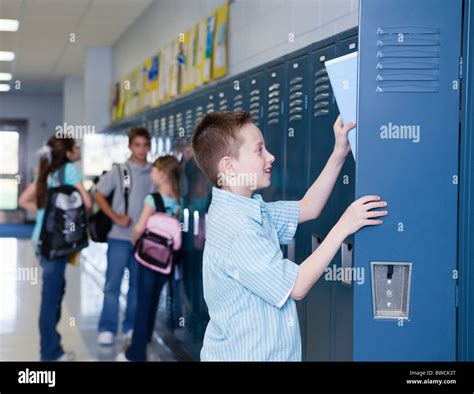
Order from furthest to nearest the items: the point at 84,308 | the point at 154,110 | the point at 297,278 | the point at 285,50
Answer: the point at 84,308, the point at 154,110, the point at 285,50, the point at 297,278

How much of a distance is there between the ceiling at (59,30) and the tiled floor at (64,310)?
8.48 ft

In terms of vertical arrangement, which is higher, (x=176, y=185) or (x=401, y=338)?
(x=176, y=185)

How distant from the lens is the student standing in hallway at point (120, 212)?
5.57 metres

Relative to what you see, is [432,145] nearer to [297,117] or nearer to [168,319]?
[297,117]

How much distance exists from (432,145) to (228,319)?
68 centimetres

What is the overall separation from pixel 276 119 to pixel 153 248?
1683 millimetres

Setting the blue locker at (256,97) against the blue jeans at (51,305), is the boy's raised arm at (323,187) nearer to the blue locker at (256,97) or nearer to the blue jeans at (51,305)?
the blue locker at (256,97)

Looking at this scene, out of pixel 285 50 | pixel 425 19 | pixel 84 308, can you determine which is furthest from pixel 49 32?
pixel 425 19

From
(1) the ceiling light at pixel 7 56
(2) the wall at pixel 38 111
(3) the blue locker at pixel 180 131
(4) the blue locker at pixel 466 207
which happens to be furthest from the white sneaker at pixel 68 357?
(2) the wall at pixel 38 111

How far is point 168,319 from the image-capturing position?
19.2 feet

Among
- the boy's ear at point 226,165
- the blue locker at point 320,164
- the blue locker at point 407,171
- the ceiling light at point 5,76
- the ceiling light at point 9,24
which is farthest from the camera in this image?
the ceiling light at point 5,76

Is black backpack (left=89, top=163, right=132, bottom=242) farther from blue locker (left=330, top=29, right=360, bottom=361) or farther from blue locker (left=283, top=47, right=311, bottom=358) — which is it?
blue locker (left=330, top=29, right=360, bottom=361)

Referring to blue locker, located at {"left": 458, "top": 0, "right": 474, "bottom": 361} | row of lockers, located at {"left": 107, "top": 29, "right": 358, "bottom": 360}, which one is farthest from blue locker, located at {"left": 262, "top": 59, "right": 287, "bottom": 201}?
blue locker, located at {"left": 458, "top": 0, "right": 474, "bottom": 361}
